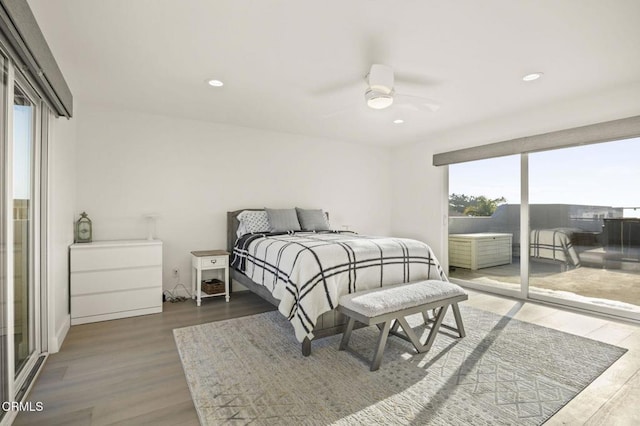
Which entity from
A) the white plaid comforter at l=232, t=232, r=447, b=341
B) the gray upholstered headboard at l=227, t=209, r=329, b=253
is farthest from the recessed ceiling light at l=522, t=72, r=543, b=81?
the gray upholstered headboard at l=227, t=209, r=329, b=253

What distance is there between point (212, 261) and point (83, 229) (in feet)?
4.63

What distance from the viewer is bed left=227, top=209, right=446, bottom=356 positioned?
2502 mm

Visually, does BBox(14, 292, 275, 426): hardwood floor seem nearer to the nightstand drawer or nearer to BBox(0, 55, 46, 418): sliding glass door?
BBox(0, 55, 46, 418): sliding glass door

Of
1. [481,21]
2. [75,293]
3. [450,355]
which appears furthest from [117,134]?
[450,355]

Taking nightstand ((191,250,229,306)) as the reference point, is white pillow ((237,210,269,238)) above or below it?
above

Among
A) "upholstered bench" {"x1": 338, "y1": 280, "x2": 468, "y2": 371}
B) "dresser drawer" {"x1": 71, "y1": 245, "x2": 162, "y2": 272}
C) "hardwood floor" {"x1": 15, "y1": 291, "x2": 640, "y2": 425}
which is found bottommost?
"hardwood floor" {"x1": 15, "y1": 291, "x2": 640, "y2": 425}

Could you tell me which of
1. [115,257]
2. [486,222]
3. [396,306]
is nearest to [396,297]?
[396,306]

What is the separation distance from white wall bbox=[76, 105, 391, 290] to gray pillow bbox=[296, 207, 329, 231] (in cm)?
48

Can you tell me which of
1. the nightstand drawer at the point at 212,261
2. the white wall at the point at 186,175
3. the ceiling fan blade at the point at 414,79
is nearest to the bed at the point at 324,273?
the nightstand drawer at the point at 212,261

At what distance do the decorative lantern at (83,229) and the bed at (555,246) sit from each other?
525 cm

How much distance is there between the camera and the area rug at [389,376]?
1804 millimetres

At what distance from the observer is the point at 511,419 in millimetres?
1762

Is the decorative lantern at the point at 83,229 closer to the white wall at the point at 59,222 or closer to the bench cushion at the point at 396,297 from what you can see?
the white wall at the point at 59,222

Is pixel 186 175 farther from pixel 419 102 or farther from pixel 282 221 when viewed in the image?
pixel 419 102
